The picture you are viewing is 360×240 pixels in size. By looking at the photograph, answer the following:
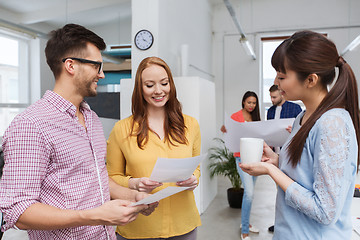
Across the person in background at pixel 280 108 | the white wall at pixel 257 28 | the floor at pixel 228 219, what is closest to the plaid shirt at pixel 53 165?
the floor at pixel 228 219

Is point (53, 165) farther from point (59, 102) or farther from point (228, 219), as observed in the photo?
point (228, 219)

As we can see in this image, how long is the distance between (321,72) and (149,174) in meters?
0.93

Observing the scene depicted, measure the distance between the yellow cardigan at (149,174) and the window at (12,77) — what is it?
16.4 feet

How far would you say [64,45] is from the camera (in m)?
1.14

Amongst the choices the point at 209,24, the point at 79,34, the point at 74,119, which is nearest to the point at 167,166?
the point at 74,119

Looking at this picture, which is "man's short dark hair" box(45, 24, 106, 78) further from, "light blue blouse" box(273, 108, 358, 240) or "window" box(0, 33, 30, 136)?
"window" box(0, 33, 30, 136)

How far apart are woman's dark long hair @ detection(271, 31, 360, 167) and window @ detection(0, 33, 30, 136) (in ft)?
19.4

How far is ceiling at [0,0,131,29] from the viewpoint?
5582 mm

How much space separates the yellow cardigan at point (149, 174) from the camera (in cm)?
147

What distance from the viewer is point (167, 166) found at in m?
1.08

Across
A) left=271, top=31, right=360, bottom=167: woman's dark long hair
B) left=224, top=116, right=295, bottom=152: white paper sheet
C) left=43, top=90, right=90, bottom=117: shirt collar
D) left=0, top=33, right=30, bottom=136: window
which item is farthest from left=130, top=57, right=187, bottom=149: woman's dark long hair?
left=0, top=33, right=30, bottom=136: window

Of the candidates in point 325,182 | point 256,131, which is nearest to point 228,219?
point 256,131

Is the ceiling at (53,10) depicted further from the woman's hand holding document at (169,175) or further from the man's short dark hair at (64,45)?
the woman's hand holding document at (169,175)

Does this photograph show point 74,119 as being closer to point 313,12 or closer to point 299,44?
point 299,44
